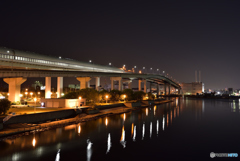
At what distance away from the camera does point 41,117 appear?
29.4 meters

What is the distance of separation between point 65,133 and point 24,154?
23.8 ft

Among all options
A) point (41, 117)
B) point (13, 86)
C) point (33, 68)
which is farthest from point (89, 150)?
point (33, 68)

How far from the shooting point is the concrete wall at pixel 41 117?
1015 inches

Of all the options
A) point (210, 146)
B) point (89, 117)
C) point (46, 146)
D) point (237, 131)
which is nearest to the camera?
point (46, 146)

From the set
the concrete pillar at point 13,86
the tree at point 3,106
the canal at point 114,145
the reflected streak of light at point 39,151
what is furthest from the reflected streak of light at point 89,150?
the concrete pillar at point 13,86

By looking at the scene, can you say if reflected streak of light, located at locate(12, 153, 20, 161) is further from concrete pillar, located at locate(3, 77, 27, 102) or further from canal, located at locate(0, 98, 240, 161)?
concrete pillar, located at locate(3, 77, 27, 102)

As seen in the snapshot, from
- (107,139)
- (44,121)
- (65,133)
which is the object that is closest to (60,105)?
(44,121)

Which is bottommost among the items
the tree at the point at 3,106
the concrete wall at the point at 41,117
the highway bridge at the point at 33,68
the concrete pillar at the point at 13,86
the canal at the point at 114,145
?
the canal at the point at 114,145

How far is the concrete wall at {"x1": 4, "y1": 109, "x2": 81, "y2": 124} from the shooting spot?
1015 inches

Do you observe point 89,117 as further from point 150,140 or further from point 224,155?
point 224,155

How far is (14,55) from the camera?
50156 millimetres

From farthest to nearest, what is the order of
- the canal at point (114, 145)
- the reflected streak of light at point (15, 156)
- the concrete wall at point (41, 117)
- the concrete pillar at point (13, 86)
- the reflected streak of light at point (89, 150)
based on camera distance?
the concrete pillar at point (13, 86) < the concrete wall at point (41, 117) < the canal at point (114, 145) < the reflected streak of light at point (89, 150) < the reflected streak of light at point (15, 156)

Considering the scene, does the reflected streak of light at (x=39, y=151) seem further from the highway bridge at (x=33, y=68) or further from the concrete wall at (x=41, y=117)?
the highway bridge at (x=33, y=68)

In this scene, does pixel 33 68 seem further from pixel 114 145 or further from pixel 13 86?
pixel 114 145
